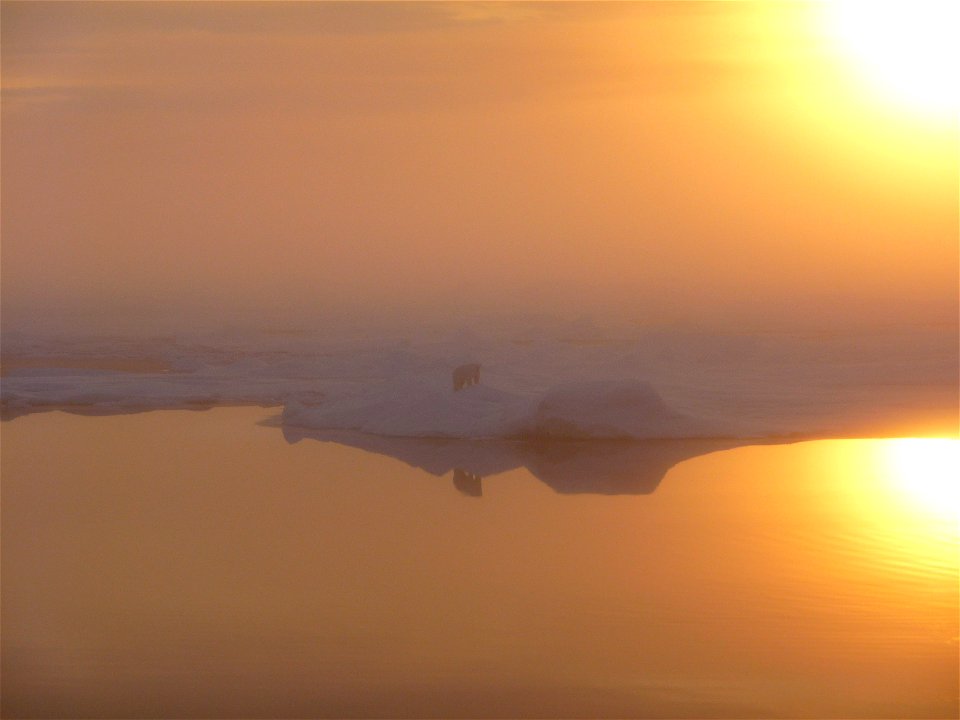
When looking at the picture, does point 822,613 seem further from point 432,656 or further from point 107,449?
point 107,449

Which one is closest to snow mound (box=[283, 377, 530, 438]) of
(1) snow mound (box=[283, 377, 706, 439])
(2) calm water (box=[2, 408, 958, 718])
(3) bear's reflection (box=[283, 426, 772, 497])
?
(1) snow mound (box=[283, 377, 706, 439])

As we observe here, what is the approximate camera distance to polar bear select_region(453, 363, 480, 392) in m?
6.80

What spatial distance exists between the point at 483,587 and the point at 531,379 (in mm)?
4852

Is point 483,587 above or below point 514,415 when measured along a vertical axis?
below

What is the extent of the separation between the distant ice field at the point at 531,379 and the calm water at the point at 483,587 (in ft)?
2.67

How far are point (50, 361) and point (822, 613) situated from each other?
8.39m

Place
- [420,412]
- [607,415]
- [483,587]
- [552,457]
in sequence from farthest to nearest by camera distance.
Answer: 1. [420,412]
2. [607,415]
3. [552,457]
4. [483,587]

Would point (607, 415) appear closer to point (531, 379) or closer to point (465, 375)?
point (465, 375)

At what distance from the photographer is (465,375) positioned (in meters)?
6.86

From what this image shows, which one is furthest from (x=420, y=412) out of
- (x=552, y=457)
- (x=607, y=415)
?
(x=552, y=457)

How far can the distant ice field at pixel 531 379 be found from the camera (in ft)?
19.6

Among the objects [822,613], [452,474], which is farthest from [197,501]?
[822,613]

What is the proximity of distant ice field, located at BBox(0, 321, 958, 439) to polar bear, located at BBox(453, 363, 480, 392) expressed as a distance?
9 centimetres

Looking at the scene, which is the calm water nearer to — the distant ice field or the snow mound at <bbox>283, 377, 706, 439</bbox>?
the snow mound at <bbox>283, 377, 706, 439</bbox>
